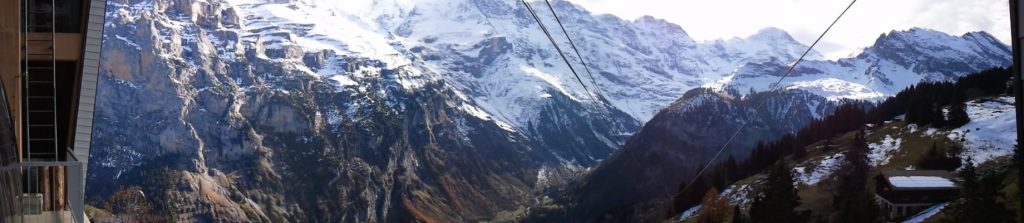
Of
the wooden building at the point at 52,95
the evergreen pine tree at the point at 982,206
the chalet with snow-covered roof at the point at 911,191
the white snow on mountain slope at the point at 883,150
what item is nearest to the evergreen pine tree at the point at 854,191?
the white snow on mountain slope at the point at 883,150

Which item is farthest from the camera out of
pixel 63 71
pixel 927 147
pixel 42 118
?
pixel 927 147

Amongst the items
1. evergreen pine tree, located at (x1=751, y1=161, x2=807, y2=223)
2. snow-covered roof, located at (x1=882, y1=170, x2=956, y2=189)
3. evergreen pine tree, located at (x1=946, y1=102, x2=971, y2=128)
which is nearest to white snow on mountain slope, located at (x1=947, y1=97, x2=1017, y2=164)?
evergreen pine tree, located at (x1=946, y1=102, x2=971, y2=128)

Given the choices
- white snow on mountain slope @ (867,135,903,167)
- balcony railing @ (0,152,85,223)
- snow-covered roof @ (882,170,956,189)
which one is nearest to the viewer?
balcony railing @ (0,152,85,223)

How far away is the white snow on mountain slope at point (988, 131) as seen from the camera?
355 ft

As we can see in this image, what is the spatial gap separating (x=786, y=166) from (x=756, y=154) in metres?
17.7

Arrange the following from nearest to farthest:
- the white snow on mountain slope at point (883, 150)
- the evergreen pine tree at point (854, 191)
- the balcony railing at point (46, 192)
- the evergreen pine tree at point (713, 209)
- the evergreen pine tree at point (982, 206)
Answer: the balcony railing at point (46, 192)
the evergreen pine tree at point (982, 206)
the evergreen pine tree at point (854, 191)
the evergreen pine tree at point (713, 209)
the white snow on mountain slope at point (883, 150)

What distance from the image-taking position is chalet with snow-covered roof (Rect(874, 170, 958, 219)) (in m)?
93.8

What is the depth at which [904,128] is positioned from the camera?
132 meters

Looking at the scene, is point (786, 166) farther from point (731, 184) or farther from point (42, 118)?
point (42, 118)

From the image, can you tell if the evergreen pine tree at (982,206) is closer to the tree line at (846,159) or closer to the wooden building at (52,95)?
the tree line at (846,159)

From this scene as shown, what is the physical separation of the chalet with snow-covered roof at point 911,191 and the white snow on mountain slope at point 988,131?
5277mm

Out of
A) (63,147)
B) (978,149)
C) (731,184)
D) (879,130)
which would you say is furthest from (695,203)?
(63,147)

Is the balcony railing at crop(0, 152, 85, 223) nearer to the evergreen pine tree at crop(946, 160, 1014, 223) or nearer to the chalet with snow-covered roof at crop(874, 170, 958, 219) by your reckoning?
the evergreen pine tree at crop(946, 160, 1014, 223)

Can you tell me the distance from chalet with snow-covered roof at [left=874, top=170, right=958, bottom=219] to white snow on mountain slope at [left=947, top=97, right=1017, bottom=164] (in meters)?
5.28
